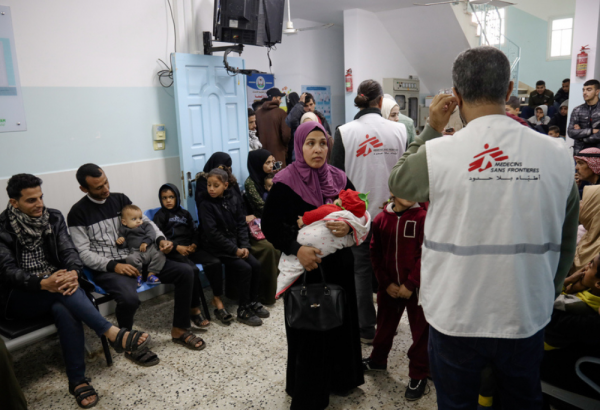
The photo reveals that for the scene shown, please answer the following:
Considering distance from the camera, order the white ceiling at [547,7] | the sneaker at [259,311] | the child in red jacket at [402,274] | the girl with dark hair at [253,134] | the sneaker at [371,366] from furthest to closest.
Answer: the white ceiling at [547,7] → the girl with dark hair at [253,134] → the sneaker at [259,311] → the sneaker at [371,366] → the child in red jacket at [402,274]

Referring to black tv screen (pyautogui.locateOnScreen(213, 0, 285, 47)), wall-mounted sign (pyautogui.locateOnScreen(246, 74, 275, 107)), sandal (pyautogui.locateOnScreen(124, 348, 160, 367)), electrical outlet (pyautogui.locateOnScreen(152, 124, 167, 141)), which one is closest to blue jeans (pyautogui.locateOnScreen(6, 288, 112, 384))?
sandal (pyautogui.locateOnScreen(124, 348, 160, 367))

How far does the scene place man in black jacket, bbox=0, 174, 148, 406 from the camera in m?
2.45

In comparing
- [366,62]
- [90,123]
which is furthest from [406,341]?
[366,62]

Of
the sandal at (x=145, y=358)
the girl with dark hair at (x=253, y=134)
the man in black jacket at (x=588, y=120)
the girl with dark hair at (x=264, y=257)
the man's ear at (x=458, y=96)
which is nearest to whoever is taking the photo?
the man's ear at (x=458, y=96)

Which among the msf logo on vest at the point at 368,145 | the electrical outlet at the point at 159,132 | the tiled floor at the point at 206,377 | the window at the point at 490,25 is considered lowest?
the tiled floor at the point at 206,377

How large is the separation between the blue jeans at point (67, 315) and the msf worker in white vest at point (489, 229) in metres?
2.06

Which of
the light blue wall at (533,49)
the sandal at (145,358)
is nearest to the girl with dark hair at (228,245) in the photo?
the sandal at (145,358)

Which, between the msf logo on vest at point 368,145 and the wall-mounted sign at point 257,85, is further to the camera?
the wall-mounted sign at point 257,85

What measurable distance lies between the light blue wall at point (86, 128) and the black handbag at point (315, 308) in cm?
232

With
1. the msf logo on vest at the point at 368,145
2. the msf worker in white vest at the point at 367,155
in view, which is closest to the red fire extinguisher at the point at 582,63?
the msf worker in white vest at the point at 367,155

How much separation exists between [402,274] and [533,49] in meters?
10.7

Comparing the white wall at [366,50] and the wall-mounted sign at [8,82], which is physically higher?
the white wall at [366,50]

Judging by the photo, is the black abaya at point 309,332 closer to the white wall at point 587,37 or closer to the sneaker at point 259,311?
the sneaker at point 259,311

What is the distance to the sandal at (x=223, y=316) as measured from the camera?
3283mm
